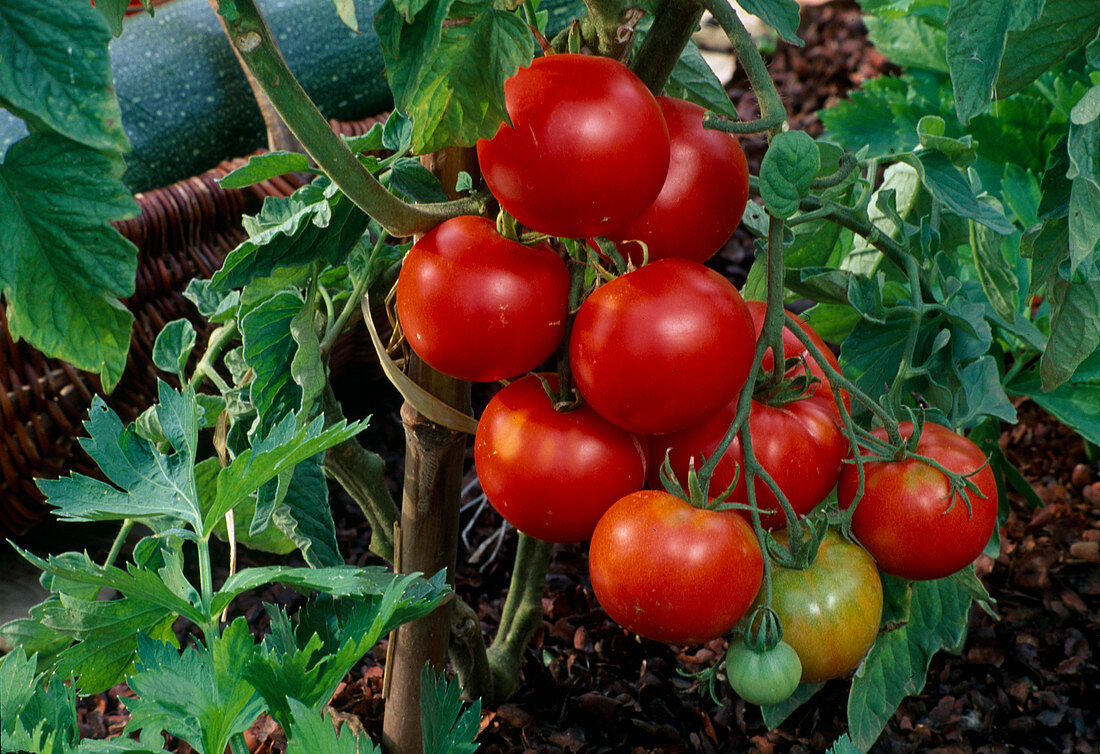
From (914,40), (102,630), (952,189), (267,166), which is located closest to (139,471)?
(102,630)

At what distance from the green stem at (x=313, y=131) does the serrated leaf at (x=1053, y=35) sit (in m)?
0.31

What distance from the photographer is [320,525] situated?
631 millimetres

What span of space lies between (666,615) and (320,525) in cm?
28

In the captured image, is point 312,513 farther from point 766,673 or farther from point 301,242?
point 766,673

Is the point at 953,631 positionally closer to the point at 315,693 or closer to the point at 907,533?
the point at 907,533

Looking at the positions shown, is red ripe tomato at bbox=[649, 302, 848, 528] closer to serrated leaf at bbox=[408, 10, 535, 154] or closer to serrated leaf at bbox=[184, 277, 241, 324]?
serrated leaf at bbox=[408, 10, 535, 154]

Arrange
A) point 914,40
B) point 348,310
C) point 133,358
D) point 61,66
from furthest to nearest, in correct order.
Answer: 1. point 914,40
2. point 133,358
3. point 348,310
4. point 61,66

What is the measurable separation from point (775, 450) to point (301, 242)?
28 cm

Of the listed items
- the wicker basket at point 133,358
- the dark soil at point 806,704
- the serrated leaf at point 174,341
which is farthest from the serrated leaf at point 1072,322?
the wicker basket at point 133,358

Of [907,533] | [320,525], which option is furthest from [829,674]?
[320,525]

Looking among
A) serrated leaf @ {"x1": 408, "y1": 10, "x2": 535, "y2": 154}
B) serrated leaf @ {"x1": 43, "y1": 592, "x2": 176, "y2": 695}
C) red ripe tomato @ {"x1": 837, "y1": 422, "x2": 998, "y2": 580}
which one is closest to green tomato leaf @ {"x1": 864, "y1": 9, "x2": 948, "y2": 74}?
red ripe tomato @ {"x1": 837, "y1": 422, "x2": 998, "y2": 580}

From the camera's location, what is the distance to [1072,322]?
55 cm

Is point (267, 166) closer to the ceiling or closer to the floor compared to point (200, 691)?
closer to the ceiling

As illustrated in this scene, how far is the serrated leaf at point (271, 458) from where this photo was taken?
1.56ft
